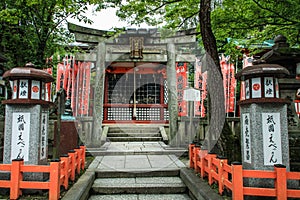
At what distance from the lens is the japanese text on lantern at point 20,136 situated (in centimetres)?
430

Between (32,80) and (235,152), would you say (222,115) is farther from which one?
(32,80)

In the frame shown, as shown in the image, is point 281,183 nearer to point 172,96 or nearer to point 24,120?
point 24,120

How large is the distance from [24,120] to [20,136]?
30cm

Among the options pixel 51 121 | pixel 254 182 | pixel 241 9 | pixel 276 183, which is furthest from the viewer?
pixel 51 121

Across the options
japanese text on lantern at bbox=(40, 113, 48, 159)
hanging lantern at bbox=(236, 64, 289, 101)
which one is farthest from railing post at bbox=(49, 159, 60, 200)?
hanging lantern at bbox=(236, 64, 289, 101)

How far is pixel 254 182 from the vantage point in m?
3.85

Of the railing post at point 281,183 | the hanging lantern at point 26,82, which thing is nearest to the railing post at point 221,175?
the railing post at point 281,183

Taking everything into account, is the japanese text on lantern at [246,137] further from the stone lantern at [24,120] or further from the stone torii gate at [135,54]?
the stone torii gate at [135,54]

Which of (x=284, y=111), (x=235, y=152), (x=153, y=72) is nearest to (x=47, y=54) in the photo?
(x=153, y=72)

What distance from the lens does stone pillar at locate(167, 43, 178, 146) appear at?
9141mm

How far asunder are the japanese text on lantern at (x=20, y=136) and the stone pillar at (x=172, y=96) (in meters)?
5.65

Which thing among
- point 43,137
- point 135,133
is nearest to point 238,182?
point 43,137

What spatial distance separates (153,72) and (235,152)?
10013mm

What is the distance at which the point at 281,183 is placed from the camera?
11.0 ft
